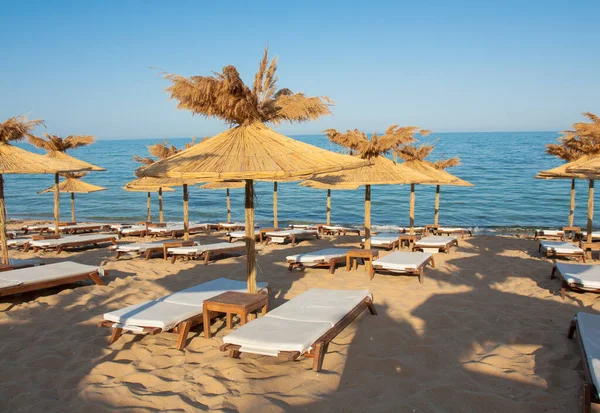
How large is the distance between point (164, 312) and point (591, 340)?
3.67 meters

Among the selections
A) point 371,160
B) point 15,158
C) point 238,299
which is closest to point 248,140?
point 238,299

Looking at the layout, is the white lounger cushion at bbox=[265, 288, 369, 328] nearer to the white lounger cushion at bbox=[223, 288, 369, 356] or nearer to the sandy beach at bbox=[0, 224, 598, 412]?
the white lounger cushion at bbox=[223, 288, 369, 356]

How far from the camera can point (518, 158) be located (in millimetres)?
47750

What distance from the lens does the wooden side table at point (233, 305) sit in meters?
4.20

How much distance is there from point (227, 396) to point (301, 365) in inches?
28.7

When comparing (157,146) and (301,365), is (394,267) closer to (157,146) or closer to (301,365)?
(301,365)

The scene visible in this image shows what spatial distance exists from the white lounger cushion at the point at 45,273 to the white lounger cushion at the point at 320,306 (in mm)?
Result: 3196

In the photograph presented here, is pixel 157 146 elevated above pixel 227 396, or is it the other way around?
pixel 157 146

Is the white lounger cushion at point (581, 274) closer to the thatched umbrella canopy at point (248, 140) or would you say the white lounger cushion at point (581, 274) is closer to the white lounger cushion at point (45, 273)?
the thatched umbrella canopy at point (248, 140)

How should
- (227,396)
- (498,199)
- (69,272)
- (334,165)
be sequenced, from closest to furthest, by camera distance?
(227,396)
(334,165)
(69,272)
(498,199)

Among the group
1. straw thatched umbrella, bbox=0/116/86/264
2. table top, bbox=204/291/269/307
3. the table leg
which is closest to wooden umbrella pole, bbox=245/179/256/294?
table top, bbox=204/291/269/307

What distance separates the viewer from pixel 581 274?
5.93 metres

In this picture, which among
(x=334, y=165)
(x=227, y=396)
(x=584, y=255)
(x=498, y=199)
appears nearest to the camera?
(x=227, y=396)

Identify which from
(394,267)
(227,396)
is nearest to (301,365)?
(227,396)
